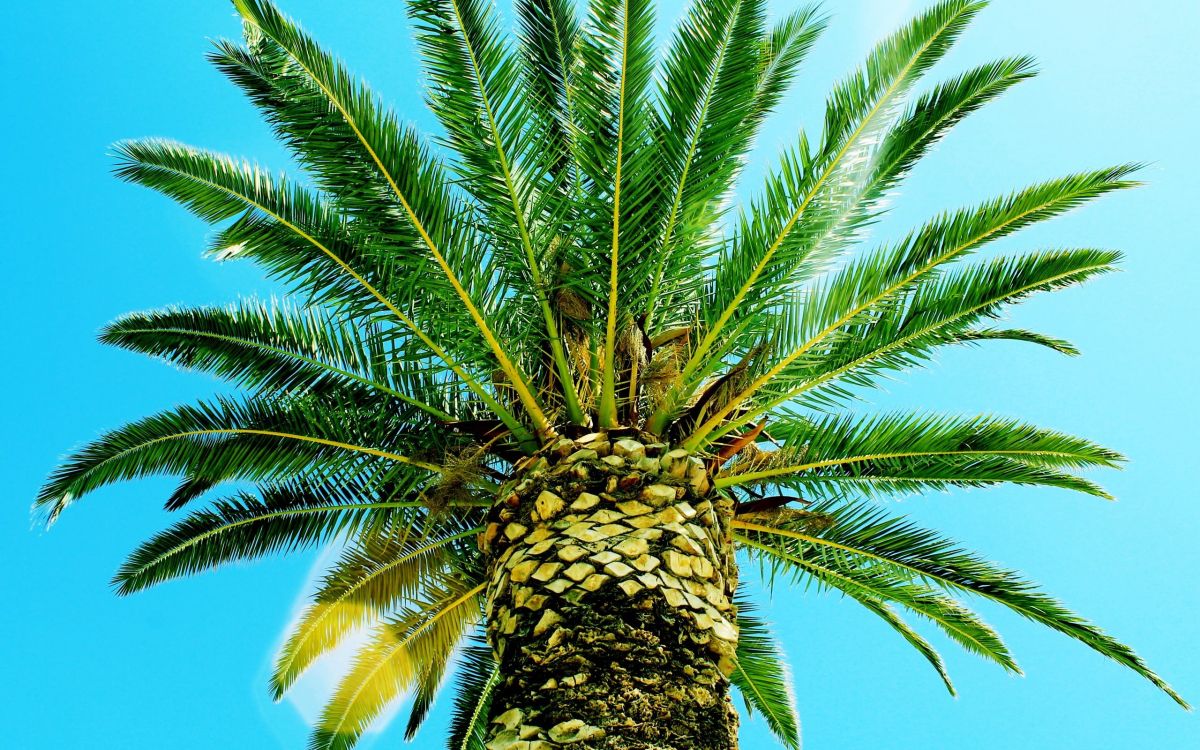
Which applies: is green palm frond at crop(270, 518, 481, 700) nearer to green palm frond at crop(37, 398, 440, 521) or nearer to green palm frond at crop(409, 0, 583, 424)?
green palm frond at crop(37, 398, 440, 521)

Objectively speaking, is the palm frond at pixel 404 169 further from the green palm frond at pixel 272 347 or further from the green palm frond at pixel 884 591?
the green palm frond at pixel 884 591

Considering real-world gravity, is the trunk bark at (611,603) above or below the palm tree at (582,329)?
below

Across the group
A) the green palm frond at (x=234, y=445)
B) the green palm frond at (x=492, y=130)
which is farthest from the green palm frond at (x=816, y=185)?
the green palm frond at (x=234, y=445)

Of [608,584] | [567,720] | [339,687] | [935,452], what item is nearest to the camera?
[567,720]

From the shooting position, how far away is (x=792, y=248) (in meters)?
6.65

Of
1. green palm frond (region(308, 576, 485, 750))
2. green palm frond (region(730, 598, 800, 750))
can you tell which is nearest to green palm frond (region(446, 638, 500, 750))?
green palm frond (region(308, 576, 485, 750))

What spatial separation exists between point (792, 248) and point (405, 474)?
3.18 m

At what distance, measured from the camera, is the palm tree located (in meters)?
6.23

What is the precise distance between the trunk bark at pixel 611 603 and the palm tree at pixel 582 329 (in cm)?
3

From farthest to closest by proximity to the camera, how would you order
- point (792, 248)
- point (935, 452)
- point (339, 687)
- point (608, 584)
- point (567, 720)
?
1. point (339, 687)
2. point (935, 452)
3. point (792, 248)
4. point (608, 584)
5. point (567, 720)

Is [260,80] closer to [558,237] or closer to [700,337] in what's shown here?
[558,237]

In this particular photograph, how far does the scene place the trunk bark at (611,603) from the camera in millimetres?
4887

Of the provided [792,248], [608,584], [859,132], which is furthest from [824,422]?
[608,584]

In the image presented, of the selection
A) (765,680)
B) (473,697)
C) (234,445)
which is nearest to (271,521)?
(234,445)
